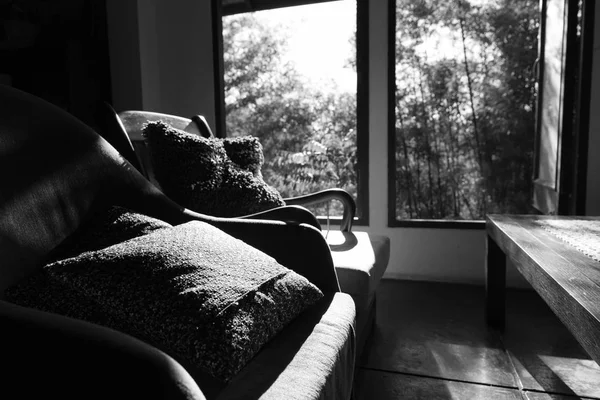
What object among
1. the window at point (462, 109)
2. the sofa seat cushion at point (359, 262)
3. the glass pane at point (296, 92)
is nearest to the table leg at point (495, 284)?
the sofa seat cushion at point (359, 262)

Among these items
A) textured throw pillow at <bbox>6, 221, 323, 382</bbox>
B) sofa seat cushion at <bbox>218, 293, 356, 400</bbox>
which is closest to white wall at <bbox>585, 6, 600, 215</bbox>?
sofa seat cushion at <bbox>218, 293, 356, 400</bbox>

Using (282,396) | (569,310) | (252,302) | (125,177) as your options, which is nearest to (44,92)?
(125,177)

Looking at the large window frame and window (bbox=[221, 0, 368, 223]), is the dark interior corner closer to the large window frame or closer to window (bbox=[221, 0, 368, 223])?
window (bbox=[221, 0, 368, 223])

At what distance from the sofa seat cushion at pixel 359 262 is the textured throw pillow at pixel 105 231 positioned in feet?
2.08

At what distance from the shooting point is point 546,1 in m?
2.42

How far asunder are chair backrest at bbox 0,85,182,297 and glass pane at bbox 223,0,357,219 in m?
2.00

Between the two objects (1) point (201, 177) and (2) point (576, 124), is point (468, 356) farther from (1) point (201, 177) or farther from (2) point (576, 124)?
(2) point (576, 124)

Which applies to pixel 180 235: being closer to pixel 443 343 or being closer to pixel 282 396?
pixel 282 396

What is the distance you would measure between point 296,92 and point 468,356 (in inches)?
93.2

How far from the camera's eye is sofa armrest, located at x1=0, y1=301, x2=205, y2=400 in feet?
1.25

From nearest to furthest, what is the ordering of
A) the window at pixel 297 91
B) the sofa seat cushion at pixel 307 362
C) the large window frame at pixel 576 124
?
the sofa seat cushion at pixel 307 362
the large window frame at pixel 576 124
the window at pixel 297 91

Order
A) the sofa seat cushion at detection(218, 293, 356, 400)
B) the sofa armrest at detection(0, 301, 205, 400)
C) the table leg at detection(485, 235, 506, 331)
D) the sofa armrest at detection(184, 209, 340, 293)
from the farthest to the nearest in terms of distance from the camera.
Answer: the table leg at detection(485, 235, 506, 331)
the sofa armrest at detection(184, 209, 340, 293)
the sofa seat cushion at detection(218, 293, 356, 400)
the sofa armrest at detection(0, 301, 205, 400)

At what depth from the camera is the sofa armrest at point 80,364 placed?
0.38 metres

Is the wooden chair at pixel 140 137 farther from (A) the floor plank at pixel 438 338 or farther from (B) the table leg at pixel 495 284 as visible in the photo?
(B) the table leg at pixel 495 284
